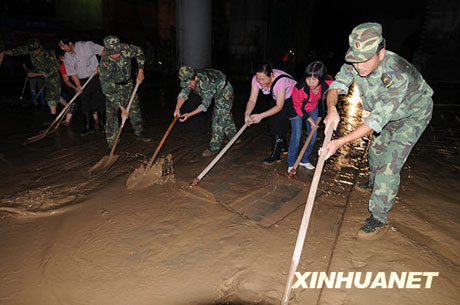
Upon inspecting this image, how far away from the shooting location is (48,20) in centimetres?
1365

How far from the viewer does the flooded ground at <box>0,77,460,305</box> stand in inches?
81.4

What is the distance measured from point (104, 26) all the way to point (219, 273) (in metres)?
18.8

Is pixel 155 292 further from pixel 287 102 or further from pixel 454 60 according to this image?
pixel 454 60

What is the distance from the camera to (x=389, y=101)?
214 centimetres

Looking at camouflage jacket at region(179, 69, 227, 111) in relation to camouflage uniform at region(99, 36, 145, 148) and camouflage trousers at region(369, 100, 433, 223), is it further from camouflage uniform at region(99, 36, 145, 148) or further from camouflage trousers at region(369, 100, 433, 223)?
camouflage trousers at region(369, 100, 433, 223)

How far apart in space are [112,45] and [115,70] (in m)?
0.39

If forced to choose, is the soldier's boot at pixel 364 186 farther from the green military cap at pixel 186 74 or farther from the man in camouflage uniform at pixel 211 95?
the green military cap at pixel 186 74

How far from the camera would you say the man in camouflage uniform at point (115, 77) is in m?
4.13

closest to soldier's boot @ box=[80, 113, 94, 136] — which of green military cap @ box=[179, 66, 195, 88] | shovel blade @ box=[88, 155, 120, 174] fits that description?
shovel blade @ box=[88, 155, 120, 174]

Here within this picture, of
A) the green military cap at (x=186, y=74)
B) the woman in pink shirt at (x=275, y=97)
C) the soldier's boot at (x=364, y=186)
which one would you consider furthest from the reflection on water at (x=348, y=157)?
the green military cap at (x=186, y=74)

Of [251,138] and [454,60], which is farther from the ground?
[454,60]

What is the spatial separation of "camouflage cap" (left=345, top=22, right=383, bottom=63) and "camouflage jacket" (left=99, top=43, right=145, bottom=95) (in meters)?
3.36

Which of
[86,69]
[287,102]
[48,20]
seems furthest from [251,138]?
[48,20]

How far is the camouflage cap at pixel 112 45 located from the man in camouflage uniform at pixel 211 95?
1.05 meters
